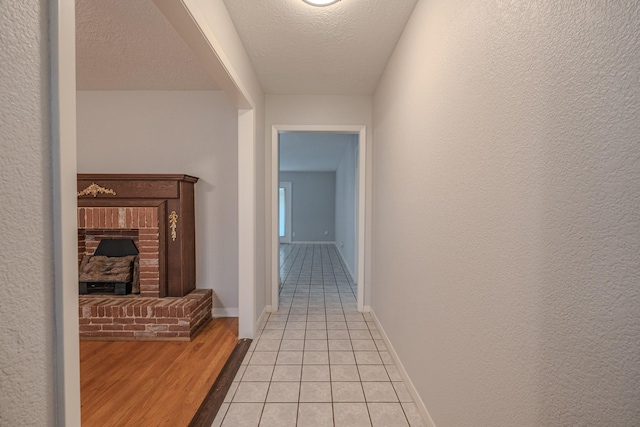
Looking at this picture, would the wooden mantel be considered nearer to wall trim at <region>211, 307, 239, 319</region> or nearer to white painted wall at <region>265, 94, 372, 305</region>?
wall trim at <region>211, 307, 239, 319</region>

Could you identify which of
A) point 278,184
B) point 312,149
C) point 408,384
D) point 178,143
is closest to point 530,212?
point 408,384

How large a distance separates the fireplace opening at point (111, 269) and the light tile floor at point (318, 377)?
1.49 meters

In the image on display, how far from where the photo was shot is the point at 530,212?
2.73 feet

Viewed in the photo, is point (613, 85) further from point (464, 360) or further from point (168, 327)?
point (168, 327)

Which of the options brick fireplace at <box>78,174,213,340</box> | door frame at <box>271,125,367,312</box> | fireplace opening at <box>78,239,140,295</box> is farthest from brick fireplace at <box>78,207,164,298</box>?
door frame at <box>271,125,367,312</box>

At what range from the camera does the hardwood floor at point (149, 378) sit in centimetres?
174

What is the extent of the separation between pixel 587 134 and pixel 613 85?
0.10 meters

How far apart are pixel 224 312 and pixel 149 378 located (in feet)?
3.86

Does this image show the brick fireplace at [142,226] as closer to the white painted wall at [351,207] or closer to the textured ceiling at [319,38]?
the textured ceiling at [319,38]

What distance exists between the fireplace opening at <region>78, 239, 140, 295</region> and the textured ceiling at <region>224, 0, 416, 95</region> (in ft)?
7.43

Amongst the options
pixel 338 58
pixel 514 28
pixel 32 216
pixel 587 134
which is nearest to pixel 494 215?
pixel 587 134

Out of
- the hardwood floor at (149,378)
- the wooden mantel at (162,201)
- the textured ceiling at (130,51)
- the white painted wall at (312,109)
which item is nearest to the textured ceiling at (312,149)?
the white painted wall at (312,109)

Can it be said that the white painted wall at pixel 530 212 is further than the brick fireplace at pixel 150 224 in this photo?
No

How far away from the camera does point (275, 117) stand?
326cm
